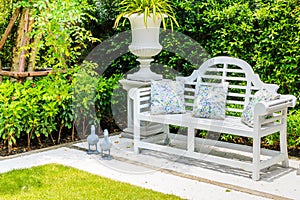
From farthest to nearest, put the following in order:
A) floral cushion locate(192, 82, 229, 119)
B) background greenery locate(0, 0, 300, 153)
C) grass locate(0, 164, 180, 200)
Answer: background greenery locate(0, 0, 300, 153) < floral cushion locate(192, 82, 229, 119) < grass locate(0, 164, 180, 200)

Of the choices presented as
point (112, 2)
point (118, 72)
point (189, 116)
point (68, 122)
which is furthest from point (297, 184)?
point (112, 2)

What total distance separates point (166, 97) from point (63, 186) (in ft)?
5.06

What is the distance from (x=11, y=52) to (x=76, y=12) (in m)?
1.59

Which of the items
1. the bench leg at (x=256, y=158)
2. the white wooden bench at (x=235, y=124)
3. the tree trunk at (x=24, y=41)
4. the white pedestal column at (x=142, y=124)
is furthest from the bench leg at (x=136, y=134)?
the tree trunk at (x=24, y=41)

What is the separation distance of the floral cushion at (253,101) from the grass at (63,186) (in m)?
1.12

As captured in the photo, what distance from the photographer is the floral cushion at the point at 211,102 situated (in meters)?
4.79

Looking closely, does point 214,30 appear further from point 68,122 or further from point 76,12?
point 68,122

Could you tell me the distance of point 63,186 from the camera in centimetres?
411

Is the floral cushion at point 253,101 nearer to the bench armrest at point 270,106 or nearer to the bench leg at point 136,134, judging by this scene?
the bench armrest at point 270,106

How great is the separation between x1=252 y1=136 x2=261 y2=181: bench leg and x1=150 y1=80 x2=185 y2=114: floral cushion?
41.8 inches

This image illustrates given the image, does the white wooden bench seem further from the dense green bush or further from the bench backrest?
the dense green bush

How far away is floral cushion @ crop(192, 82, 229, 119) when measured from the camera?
479 cm

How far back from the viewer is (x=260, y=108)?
163 inches

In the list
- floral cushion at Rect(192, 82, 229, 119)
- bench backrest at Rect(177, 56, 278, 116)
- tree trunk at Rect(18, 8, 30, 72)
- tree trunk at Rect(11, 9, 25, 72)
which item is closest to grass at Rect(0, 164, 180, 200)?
floral cushion at Rect(192, 82, 229, 119)
